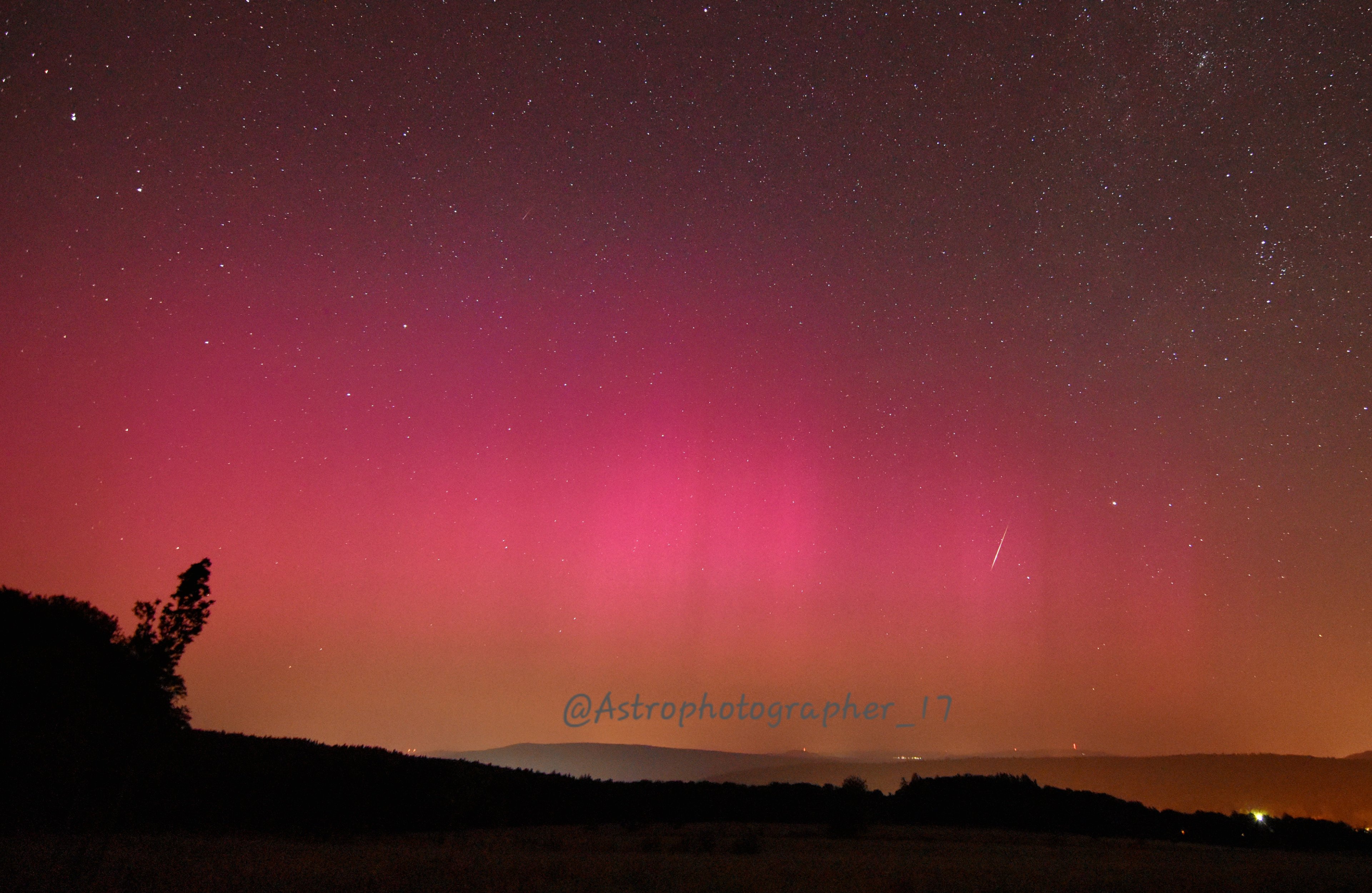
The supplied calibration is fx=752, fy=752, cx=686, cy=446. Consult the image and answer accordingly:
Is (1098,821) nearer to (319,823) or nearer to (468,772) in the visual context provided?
(468,772)

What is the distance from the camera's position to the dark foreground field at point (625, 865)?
9.56 metres

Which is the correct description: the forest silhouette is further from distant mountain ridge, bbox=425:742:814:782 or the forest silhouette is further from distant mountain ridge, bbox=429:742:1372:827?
distant mountain ridge, bbox=425:742:814:782

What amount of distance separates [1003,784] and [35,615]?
3544cm

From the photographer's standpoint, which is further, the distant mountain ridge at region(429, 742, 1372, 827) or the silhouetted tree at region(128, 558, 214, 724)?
the distant mountain ridge at region(429, 742, 1372, 827)

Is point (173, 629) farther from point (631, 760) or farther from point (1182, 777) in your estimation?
point (631, 760)

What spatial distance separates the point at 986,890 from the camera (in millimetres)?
10344

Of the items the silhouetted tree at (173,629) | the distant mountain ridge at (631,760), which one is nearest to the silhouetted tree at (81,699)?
the silhouetted tree at (173,629)

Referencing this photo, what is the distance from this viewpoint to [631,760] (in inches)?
5143

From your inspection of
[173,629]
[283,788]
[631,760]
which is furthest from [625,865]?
[631,760]

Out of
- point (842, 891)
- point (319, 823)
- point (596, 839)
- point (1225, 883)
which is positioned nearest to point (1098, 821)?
point (1225, 883)

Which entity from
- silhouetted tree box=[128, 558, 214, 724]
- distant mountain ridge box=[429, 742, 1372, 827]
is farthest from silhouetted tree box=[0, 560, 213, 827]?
distant mountain ridge box=[429, 742, 1372, 827]

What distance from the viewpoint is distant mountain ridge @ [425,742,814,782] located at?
12000 cm

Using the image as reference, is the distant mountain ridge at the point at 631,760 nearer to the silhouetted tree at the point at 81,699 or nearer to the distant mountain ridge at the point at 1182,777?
the distant mountain ridge at the point at 1182,777

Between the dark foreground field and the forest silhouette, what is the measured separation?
3.20ft
